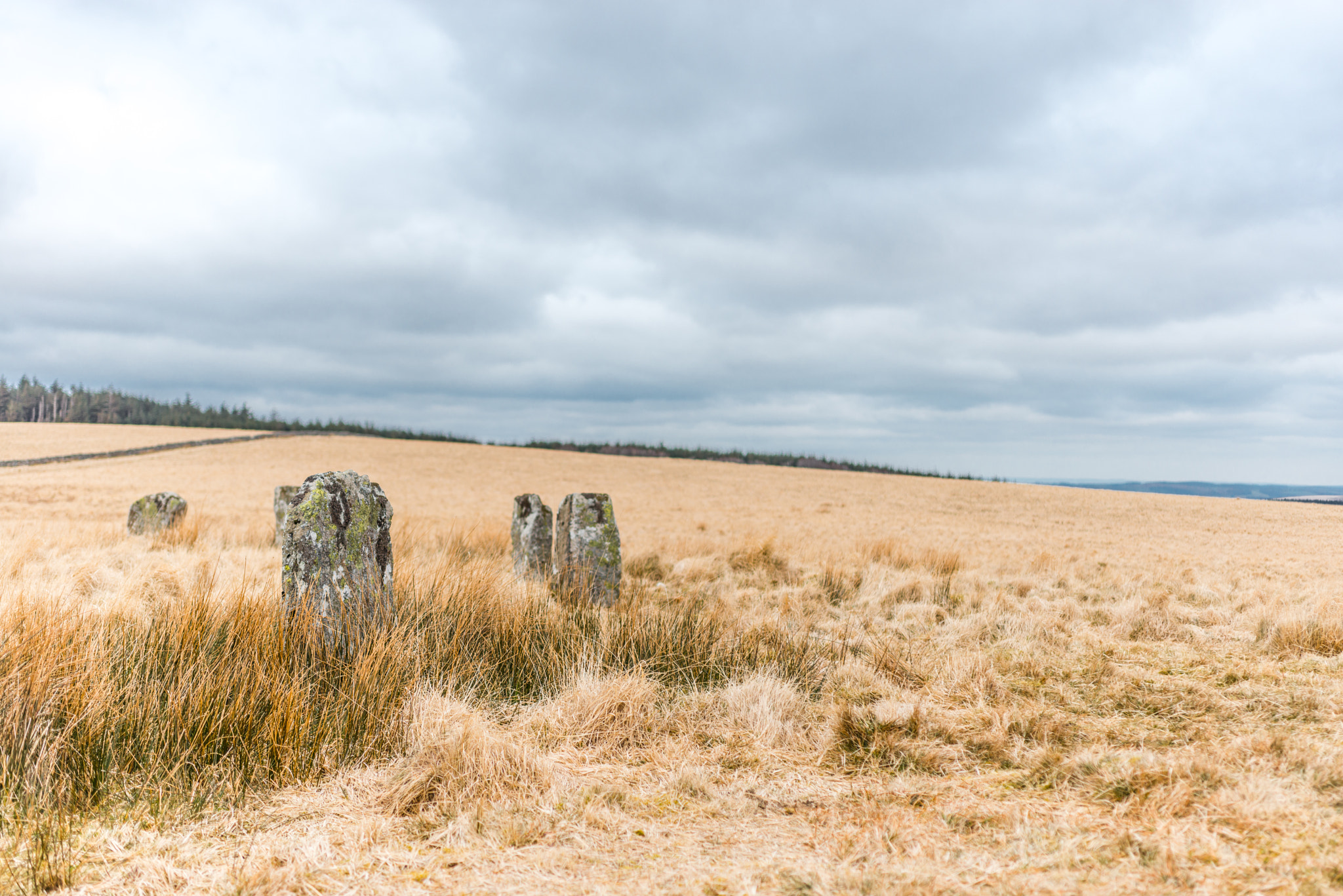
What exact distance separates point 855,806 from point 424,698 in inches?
96.4

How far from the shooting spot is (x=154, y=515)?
1341 cm

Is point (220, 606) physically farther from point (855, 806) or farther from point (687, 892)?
point (855, 806)

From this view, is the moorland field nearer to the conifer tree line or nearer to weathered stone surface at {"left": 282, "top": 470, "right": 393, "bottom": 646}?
weathered stone surface at {"left": 282, "top": 470, "right": 393, "bottom": 646}

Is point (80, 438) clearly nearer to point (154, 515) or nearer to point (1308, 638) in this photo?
point (154, 515)

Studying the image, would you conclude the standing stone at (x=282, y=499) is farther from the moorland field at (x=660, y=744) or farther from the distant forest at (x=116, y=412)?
the distant forest at (x=116, y=412)

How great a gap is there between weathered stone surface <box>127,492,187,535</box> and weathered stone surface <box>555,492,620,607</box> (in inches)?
378

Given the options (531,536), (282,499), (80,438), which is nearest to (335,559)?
(531,536)

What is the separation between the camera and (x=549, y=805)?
3.12m

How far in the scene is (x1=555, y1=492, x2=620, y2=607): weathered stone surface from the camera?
7723 mm

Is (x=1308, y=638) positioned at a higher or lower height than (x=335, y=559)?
lower

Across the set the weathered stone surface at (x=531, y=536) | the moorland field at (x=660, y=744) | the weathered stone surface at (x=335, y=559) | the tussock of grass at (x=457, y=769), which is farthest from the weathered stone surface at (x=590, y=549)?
the tussock of grass at (x=457, y=769)

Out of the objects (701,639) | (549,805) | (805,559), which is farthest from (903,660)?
(805,559)

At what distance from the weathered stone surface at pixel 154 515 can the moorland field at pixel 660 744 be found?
211 inches

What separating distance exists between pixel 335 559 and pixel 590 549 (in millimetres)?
3423
